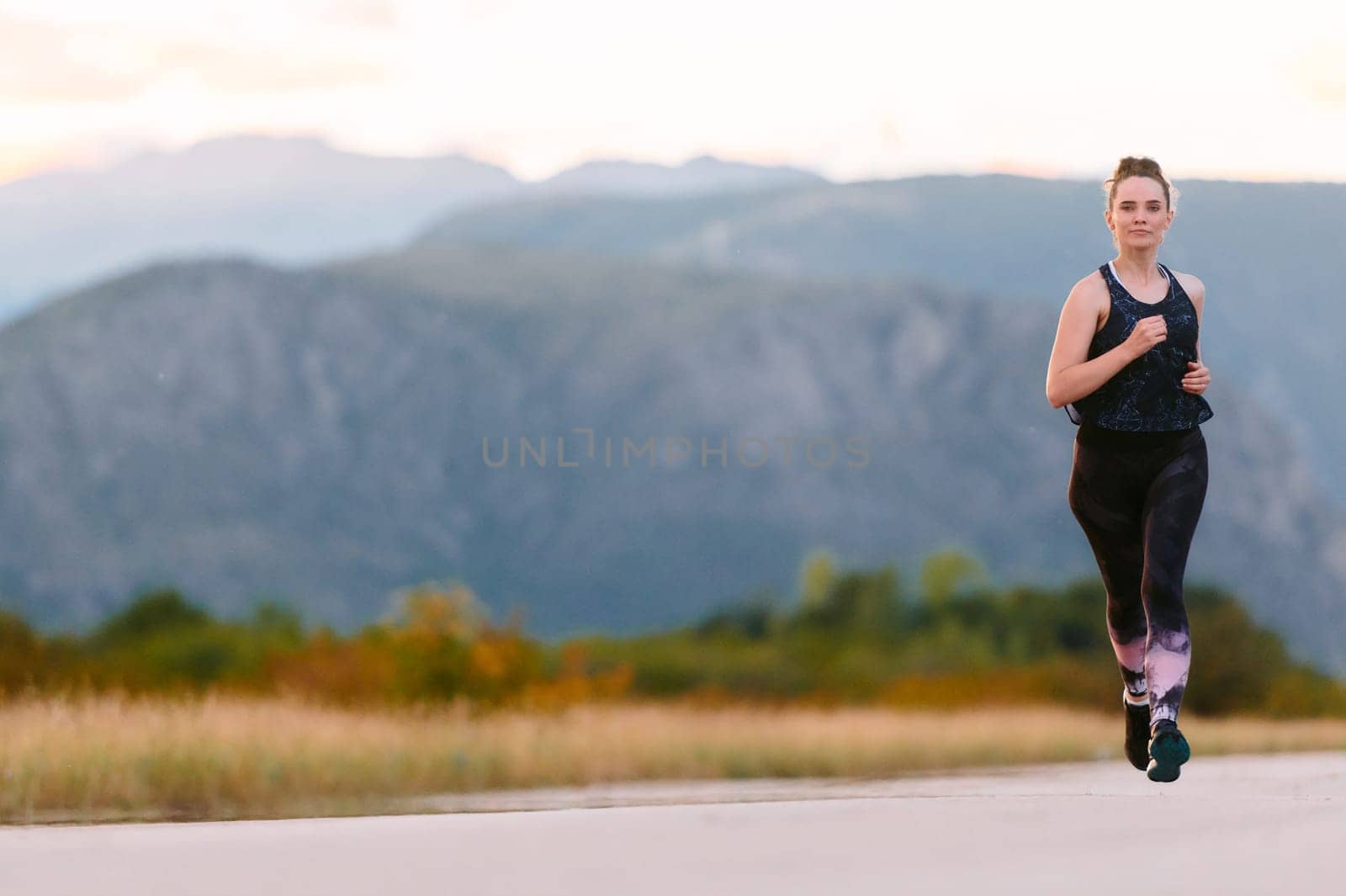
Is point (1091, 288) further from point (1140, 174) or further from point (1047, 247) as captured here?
point (1047, 247)

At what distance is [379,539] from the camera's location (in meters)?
90.6

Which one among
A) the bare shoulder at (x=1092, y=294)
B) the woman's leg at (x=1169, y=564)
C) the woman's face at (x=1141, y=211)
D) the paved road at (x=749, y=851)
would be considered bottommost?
the paved road at (x=749, y=851)

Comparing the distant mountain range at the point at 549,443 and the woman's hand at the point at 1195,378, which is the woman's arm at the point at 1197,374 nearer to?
the woman's hand at the point at 1195,378

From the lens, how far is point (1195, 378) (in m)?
7.42

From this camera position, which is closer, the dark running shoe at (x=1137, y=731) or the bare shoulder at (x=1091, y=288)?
the bare shoulder at (x=1091, y=288)

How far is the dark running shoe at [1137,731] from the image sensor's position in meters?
8.27

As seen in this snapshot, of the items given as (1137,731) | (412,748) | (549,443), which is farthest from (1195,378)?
(549,443)

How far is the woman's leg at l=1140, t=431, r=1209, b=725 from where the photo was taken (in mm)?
7547

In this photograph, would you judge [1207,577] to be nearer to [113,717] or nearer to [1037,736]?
[1037,736]

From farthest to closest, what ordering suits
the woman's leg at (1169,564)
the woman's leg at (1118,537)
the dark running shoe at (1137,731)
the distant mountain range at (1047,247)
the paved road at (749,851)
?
the distant mountain range at (1047,247) → the dark running shoe at (1137,731) → the woman's leg at (1118,537) → the woman's leg at (1169,564) → the paved road at (749,851)

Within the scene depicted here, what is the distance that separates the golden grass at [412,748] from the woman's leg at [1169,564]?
6241mm

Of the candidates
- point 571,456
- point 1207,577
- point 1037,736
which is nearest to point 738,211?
point 571,456

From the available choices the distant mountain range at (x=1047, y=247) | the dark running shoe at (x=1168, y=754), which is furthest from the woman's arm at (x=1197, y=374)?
the distant mountain range at (x=1047, y=247)

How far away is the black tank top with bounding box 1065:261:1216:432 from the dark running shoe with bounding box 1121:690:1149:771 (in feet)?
4.41
